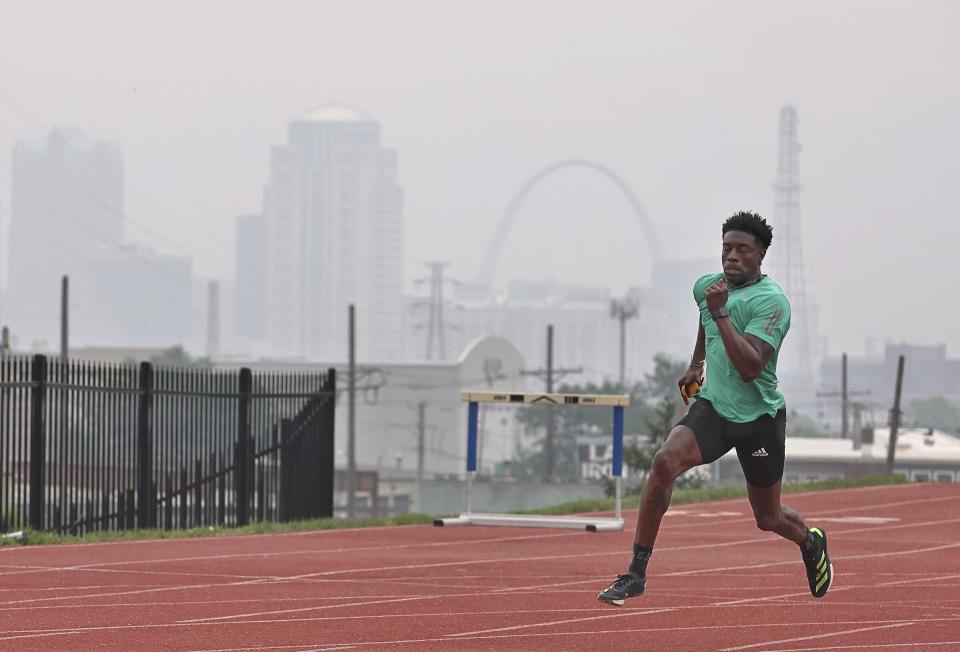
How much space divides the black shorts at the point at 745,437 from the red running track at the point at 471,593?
2.82ft

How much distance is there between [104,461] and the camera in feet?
59.2

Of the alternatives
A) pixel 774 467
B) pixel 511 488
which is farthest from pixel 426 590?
pixel 511 488

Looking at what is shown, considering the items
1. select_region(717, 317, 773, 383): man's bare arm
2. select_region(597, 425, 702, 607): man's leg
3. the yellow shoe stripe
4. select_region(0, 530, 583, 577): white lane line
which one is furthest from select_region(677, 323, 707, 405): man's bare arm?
select_region(0, 530, 583, 577): white lane line

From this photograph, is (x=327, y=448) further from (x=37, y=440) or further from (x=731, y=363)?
(x=731, y=363)

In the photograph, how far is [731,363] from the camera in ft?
29.8

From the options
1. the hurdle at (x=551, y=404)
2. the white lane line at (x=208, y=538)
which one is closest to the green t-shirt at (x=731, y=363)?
the hurdle at (x=551, y=404)

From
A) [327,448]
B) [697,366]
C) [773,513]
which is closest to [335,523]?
[327,448]

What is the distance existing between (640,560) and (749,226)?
5.52 feet

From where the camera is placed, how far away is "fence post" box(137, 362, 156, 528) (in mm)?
18422

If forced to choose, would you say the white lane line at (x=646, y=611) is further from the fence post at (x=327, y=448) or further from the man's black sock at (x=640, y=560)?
the fence post at (x=327, y=448)

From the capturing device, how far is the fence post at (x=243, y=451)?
19516mm

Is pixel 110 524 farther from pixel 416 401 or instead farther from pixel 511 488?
pixel 416 401

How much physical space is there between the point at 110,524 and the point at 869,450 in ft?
231

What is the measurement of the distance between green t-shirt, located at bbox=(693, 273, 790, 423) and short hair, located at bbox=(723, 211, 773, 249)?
0.65ft
